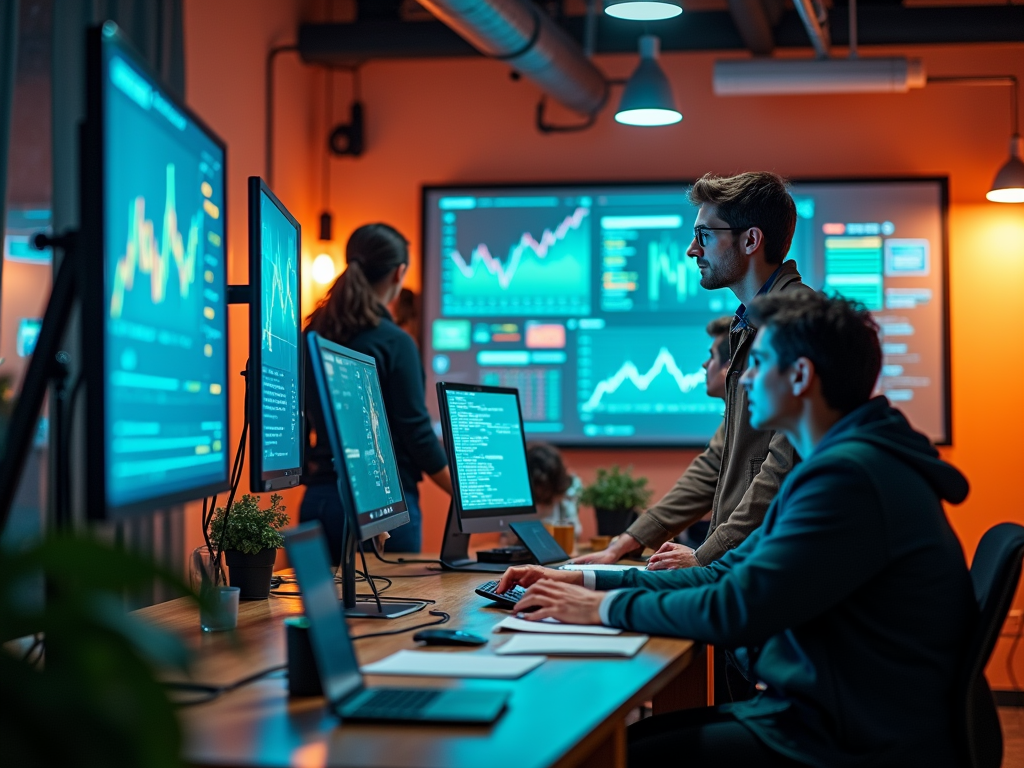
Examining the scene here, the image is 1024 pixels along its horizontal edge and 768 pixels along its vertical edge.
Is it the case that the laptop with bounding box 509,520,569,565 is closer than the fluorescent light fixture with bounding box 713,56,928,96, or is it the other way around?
the laptop with bounding box 509,520,569,565

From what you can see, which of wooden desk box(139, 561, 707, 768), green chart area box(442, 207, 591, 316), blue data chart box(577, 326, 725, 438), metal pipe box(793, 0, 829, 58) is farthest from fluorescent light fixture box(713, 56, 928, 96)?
wooden desk box(139, 561, 707, 768)

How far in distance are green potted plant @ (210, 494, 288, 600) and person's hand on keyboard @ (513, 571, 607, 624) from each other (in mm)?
498

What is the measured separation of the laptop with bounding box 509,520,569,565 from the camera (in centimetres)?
286

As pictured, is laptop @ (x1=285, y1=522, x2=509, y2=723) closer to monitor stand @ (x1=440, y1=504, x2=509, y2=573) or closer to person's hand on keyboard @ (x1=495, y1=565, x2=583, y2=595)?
person's hand on keyboard @ (x1=495, y1=565, x2=583, y2=595)

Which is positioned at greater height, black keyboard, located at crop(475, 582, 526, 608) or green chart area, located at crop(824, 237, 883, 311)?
green chart area, located at crop(824, 237, 883, 311)

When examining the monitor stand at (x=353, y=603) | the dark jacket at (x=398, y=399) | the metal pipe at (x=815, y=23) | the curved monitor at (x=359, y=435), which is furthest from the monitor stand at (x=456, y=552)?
the metal pipe at (x=815, y=23)

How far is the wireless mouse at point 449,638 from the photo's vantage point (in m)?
1.72

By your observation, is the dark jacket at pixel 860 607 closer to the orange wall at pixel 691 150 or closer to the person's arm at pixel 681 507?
the person's arm at pixel 681 507

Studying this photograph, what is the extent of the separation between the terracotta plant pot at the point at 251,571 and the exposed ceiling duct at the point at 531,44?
2.37 m

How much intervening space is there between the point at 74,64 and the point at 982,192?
3.90m

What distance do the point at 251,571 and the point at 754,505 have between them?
39.6 inches

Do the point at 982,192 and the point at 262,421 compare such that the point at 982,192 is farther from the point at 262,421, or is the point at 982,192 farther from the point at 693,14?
the point at 262,421

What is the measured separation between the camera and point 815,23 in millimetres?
4496

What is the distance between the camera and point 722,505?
8.43 feet
